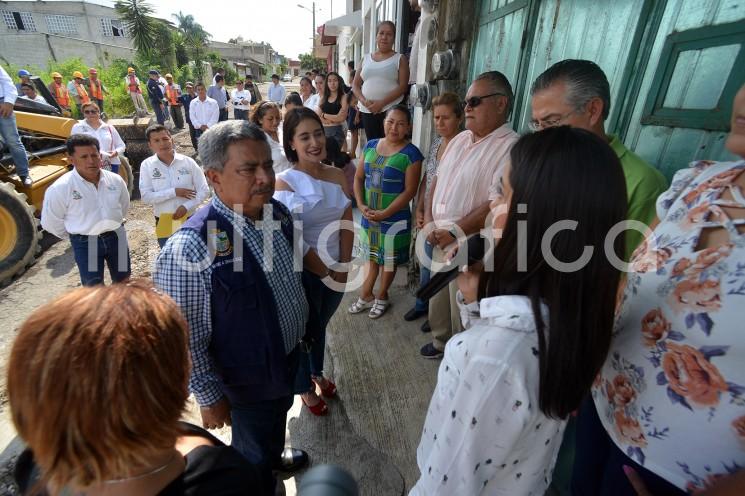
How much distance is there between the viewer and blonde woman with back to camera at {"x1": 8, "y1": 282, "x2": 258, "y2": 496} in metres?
0.67

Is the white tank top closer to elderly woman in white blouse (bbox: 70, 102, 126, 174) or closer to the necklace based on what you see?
elderly woman in white blouse (bbox: 70, 102, 126, 174)

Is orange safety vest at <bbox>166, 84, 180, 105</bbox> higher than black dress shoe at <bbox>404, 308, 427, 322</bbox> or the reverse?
higher

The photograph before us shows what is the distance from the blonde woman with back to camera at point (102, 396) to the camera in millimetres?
672

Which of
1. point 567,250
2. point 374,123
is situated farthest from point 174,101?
point 567,250

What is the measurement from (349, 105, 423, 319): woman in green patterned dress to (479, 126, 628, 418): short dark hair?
7.25ft

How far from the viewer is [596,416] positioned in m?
1.30

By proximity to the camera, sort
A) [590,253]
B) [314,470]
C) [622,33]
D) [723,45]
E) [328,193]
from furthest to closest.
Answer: [328,193] → [622,33] → [723,45] → [590,253] → [314,470]

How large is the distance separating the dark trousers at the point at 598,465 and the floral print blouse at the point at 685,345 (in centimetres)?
7

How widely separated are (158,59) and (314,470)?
3627cm

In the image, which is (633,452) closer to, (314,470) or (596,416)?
(596,416)

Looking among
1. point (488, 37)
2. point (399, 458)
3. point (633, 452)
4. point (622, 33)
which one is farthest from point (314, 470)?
point (488, 37)

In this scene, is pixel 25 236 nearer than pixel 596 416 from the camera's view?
No

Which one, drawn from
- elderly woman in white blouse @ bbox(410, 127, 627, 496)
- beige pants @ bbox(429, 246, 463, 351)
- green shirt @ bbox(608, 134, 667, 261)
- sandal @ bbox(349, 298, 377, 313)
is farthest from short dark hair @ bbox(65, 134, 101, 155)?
green shirt @ bbox(608, 134, 667, 261)

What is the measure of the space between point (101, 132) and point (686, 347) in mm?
7487
